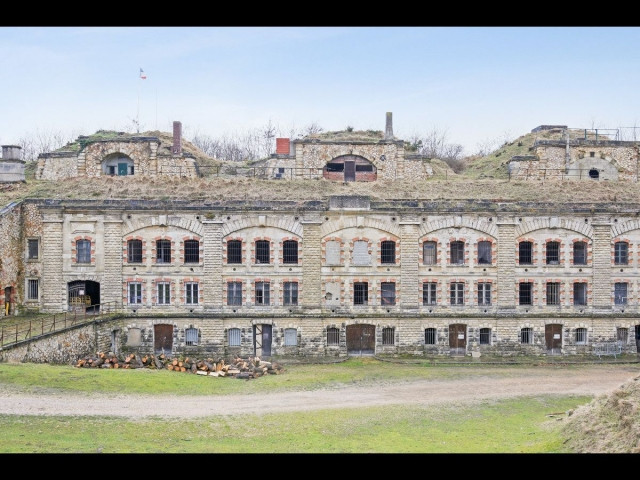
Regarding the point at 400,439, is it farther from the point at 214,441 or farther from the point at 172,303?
the point at 172,303

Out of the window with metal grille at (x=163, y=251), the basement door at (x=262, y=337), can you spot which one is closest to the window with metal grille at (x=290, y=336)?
the basement door at (x=262, y=337)

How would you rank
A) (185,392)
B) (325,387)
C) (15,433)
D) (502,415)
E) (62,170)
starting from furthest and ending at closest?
(62,170) < (325,387) < (185,392) < (502,415) < (15,433)

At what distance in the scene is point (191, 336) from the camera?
39188 mm

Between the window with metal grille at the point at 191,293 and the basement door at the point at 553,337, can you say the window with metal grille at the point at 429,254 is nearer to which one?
the basement door at the point at 553,337

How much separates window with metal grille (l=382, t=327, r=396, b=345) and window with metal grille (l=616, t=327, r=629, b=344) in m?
13.4

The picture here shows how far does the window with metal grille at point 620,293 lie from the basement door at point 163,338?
86.8 feet

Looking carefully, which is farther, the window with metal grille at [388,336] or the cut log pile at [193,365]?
the window with metal grille at [388,336]

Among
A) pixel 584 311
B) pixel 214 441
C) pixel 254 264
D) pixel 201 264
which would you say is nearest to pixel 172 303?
pixel 201 264

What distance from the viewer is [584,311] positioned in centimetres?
3994

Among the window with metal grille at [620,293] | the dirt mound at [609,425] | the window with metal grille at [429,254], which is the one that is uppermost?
the window with metal grille at [429,254]

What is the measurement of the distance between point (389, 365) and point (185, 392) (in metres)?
13.5

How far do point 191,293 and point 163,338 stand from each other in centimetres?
307

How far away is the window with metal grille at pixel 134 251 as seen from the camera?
39469 millimetres

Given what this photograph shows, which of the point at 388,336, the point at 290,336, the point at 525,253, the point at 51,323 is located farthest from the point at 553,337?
the point at 51,323
